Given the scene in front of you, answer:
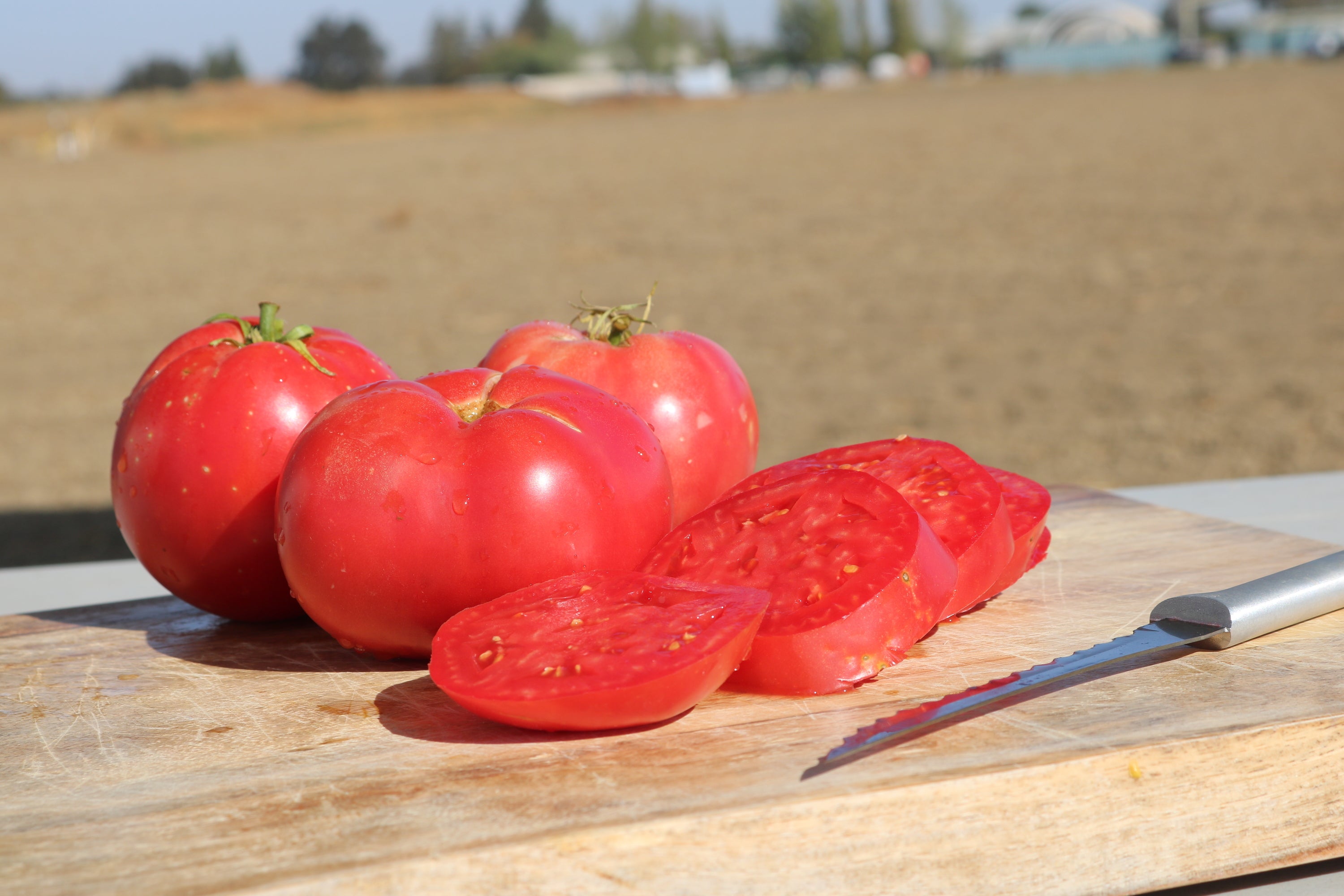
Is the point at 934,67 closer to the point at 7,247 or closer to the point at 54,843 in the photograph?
the point at 7,247

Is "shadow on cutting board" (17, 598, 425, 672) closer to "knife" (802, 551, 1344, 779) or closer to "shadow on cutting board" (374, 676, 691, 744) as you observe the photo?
"shadow on cutting board" (374, 676, 691, 744)

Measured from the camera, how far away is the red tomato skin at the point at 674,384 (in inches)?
65.4

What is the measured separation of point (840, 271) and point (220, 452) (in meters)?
11.1

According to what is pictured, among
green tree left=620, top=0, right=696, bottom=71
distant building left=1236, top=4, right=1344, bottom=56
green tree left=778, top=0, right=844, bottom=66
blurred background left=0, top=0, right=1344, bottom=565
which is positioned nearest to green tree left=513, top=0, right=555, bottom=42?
green tree left=620, top=0, right=696, bottom=71

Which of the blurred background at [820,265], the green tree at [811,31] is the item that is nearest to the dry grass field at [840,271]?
the blurred background at [820,265]

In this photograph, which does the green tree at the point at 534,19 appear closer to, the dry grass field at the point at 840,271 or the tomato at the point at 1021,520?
the dry grass field at the point at 840,271

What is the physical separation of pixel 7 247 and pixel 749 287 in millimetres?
9644

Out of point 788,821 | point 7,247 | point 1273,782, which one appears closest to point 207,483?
point 788,821

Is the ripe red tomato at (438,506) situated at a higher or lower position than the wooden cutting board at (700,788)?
higher

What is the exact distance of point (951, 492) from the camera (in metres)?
1.51

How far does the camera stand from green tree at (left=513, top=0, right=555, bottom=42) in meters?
126

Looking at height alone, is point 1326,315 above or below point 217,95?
below

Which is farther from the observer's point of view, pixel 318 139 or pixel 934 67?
pixel 934 67

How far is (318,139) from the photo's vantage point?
116 feet
